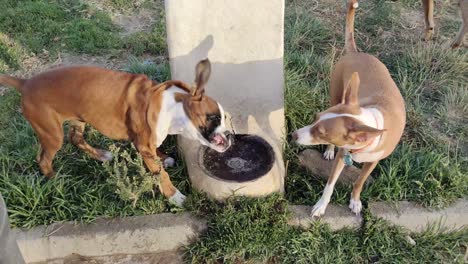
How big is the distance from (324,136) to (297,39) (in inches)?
101

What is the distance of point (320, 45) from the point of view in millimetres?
5828

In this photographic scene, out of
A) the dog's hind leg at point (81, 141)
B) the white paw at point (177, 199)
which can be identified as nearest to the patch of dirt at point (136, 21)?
the dog's hind leg at point (81, 141)

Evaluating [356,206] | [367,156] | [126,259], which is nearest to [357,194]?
[356,206]

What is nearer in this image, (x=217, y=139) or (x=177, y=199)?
(x=217, y=139)

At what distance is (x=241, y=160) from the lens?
4.10 m

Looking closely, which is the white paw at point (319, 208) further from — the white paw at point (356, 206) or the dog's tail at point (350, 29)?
the dog's tail at point (350, 29)

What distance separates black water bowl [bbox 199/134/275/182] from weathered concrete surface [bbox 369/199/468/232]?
899 mm

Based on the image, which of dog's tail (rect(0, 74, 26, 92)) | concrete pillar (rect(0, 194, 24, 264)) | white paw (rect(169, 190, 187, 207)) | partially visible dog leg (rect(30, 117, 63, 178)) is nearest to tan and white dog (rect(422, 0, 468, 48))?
white paw (rect(169, 190, 187, 207))

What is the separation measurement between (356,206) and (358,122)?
0.84 meters

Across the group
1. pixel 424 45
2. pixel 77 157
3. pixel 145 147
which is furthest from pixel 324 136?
pixel 424 45

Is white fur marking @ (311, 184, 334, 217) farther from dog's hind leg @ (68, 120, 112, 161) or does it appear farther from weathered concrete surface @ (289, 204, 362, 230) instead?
dog's hind leg @ (68, 120, 112, 161)

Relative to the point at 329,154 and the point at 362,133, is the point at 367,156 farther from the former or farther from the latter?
the point at 329,154

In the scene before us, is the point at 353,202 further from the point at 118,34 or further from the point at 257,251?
the point at 118,34

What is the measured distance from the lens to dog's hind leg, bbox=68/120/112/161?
13.7 ft
